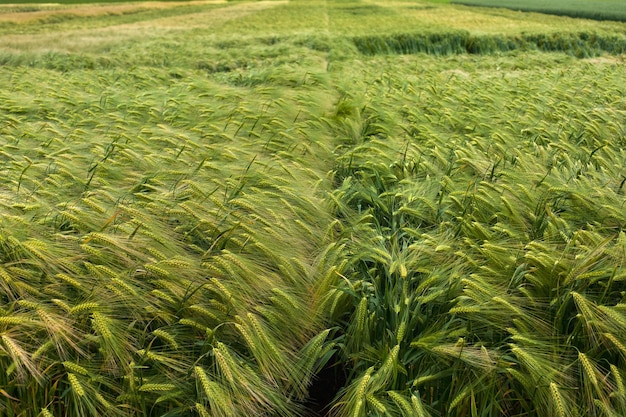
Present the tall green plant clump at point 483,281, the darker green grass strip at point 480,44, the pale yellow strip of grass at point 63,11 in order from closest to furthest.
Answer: the tall green plant clump at point 483,281 < the darker green grass strip at point 480,44 < the pale yellow strip of grass at point 63,11

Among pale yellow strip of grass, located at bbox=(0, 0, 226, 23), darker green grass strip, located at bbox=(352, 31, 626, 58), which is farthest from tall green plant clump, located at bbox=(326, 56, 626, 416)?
pale yellow strip of grass, located at bbox=(0, 0, 226, 23)

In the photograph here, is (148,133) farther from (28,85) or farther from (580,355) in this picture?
(28,85)

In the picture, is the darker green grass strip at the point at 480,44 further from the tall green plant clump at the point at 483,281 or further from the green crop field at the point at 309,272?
the tall green plant clump at the point at 483,281

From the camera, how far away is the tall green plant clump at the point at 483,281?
158 centimetres

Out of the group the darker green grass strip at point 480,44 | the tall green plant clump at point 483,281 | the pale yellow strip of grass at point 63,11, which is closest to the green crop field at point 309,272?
the tall green plant clump at point 483,281

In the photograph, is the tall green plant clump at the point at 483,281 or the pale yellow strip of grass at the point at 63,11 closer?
the tall green plant clump at the point at 483,281

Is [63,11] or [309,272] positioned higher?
[309,272]

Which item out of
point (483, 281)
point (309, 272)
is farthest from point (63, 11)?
point (483, 281)

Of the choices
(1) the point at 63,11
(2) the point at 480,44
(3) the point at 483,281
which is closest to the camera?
(3) the point at 483,281

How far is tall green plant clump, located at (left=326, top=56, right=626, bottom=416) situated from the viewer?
1.58m

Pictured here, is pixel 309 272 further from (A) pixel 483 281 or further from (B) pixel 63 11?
(B) pixel 63 11

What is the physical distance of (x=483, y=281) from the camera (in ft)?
5.89

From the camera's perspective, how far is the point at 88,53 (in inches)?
423

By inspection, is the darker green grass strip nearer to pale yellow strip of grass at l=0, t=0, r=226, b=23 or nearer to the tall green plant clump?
the tall green plant clump
